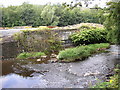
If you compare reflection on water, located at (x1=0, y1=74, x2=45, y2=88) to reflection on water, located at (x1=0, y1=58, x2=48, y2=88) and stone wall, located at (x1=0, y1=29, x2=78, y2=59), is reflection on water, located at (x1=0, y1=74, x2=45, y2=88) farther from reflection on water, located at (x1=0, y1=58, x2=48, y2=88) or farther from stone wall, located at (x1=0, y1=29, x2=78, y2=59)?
stone wall, located at (x1=0, y1=29, x2=78, y2=59)

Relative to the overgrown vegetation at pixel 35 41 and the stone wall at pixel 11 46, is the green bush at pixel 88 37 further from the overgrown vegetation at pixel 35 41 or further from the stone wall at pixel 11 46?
the overgrown vegetation at pixel 35 41

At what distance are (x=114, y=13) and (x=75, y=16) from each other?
21971mm

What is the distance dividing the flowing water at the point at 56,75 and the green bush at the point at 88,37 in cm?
417

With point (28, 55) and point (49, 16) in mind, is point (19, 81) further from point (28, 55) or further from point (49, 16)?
point (49, 16)

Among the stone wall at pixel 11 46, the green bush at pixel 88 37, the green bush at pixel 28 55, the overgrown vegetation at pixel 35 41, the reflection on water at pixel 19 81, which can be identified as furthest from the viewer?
the green bush at pixel 88 37

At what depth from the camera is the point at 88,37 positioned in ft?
39.3

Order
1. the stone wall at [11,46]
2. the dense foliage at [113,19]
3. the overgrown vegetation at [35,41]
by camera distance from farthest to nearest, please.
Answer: the overgrown vegetation at [35,41], the stone wall at [11,46], the dense foliage at [113,19]

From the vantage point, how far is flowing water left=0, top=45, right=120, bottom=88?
5207 millimetres

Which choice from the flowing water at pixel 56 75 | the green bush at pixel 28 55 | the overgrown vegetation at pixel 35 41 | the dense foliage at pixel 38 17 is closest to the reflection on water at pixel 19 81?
the flowing water at pixel 56 75

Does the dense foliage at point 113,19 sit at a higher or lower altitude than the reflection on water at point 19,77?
higher

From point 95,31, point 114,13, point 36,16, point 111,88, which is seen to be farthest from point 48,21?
point 111,88

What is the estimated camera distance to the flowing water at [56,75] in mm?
5207

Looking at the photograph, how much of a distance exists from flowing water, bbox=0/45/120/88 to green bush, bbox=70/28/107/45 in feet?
13.7

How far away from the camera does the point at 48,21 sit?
25.3 metres
